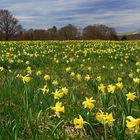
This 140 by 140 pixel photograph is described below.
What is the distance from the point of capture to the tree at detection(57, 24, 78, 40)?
67.9 metres

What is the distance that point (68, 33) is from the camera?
69562 millimetres

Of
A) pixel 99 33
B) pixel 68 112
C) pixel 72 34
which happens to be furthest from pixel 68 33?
pixel 68 112

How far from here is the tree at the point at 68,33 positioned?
6789cm

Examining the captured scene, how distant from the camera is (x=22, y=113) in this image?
4645mm

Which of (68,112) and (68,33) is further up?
→ (68,33)

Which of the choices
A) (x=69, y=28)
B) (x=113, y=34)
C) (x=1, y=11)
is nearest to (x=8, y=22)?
(x=1, y=11)

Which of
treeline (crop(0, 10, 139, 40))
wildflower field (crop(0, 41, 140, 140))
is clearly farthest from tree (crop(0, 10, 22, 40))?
wildflower field (crop(0, 41, 140, 140))

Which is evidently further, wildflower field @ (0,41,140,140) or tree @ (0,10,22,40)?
tree @ (0,10,22,40)

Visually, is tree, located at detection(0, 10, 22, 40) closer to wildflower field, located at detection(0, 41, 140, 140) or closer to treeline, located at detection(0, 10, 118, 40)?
treeline, located at detection(0, 10, 118, 40)

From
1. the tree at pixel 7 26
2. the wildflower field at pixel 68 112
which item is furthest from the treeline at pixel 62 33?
the wildflower field at pixel 68 112

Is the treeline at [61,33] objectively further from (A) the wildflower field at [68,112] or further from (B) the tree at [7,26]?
(A) the wildflower field at [68,112]

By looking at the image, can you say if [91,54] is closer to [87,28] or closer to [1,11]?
[87,28]

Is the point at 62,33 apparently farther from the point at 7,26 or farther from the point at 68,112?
the point at 68,112

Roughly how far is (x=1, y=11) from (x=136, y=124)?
84.8 m
